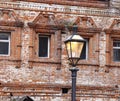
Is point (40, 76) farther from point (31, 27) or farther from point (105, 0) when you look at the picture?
point (105, 0)

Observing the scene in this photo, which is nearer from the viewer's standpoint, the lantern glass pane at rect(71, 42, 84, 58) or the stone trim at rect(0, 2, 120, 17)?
the lantern glass pane at rect(71, 42, 84, 58)

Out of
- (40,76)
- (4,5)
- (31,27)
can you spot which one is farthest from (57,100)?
(4,5)

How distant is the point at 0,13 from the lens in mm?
19312

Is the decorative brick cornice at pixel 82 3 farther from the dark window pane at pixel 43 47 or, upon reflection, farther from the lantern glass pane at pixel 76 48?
the lantern glass pane at pixel 76 48

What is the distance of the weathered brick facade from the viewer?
19.4m

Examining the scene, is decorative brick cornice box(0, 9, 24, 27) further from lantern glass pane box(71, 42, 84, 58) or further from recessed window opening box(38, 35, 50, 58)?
lantern glass pane box(71, 42, 84, 58)

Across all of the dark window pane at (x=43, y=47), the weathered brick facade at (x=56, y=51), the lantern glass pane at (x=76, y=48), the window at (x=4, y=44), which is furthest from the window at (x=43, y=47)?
the lantern glass pane at (x=76, y=48)

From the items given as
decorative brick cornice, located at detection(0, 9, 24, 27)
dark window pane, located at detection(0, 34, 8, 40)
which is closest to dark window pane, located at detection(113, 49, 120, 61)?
decorative brick cornice, located at detection(0, 9, 24, 27)

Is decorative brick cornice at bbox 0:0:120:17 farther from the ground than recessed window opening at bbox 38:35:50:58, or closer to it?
farther from the ground

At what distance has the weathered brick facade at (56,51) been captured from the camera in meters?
19.4

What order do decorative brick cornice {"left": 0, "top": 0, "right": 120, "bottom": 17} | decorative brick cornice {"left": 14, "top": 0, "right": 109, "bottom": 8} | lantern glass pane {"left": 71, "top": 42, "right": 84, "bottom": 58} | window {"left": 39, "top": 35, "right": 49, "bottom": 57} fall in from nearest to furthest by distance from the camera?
1. lantern glass pane {"left": 71, "top": 42, "right": 84, "bottom": 58}
2. decorative brick cornice {"left": 0, "top": 0, "right": 120, "bottom": 17}
3. window {"left": 39, "top": 35, "right": 49, "bottom": 57}
4. decorative brick cornice {"left": 14, "top": 0, "right": 109, "bottom": 8}

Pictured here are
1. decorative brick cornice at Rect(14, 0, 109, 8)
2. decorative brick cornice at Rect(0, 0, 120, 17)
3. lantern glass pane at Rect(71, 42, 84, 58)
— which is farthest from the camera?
decorative brick cornice at Rect(14, 0, 109, 8)

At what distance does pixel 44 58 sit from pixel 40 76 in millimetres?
807

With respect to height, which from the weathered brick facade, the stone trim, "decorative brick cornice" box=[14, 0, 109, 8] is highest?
"decorative brick cornice" box=[14, 0, 109, 8]
